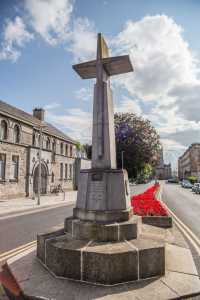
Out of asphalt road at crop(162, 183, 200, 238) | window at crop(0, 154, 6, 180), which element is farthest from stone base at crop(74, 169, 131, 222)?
window at crop(0, 154, 6, 180)

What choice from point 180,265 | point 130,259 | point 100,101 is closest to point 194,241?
point 180,265

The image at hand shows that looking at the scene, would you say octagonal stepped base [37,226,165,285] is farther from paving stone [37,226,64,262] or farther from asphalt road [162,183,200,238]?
asphalt road [162,183,200,238]

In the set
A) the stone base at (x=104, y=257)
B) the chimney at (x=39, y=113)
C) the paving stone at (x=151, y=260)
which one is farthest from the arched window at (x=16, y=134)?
the paving stone at (x=151, y=260)

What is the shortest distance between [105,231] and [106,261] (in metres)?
1.04

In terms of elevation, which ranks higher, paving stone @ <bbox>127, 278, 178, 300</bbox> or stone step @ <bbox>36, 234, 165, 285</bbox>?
stone step @ <bbox>36, 234, 165, 285</bbox>

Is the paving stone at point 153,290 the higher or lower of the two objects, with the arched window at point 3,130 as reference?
lower

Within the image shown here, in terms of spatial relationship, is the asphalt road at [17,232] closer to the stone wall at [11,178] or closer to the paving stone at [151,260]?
the paving stone at [151,260]

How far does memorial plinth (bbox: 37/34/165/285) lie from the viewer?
4.40m

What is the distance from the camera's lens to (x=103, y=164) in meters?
6.51

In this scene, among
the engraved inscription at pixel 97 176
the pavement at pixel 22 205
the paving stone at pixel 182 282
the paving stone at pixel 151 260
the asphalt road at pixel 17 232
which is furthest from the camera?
the pavement at pixel 22 205

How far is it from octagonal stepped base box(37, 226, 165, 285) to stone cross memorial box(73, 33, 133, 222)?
1135mm

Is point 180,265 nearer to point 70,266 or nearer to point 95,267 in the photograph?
point 95,267

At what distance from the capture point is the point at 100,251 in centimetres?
449

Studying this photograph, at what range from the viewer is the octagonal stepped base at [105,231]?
5320mm
